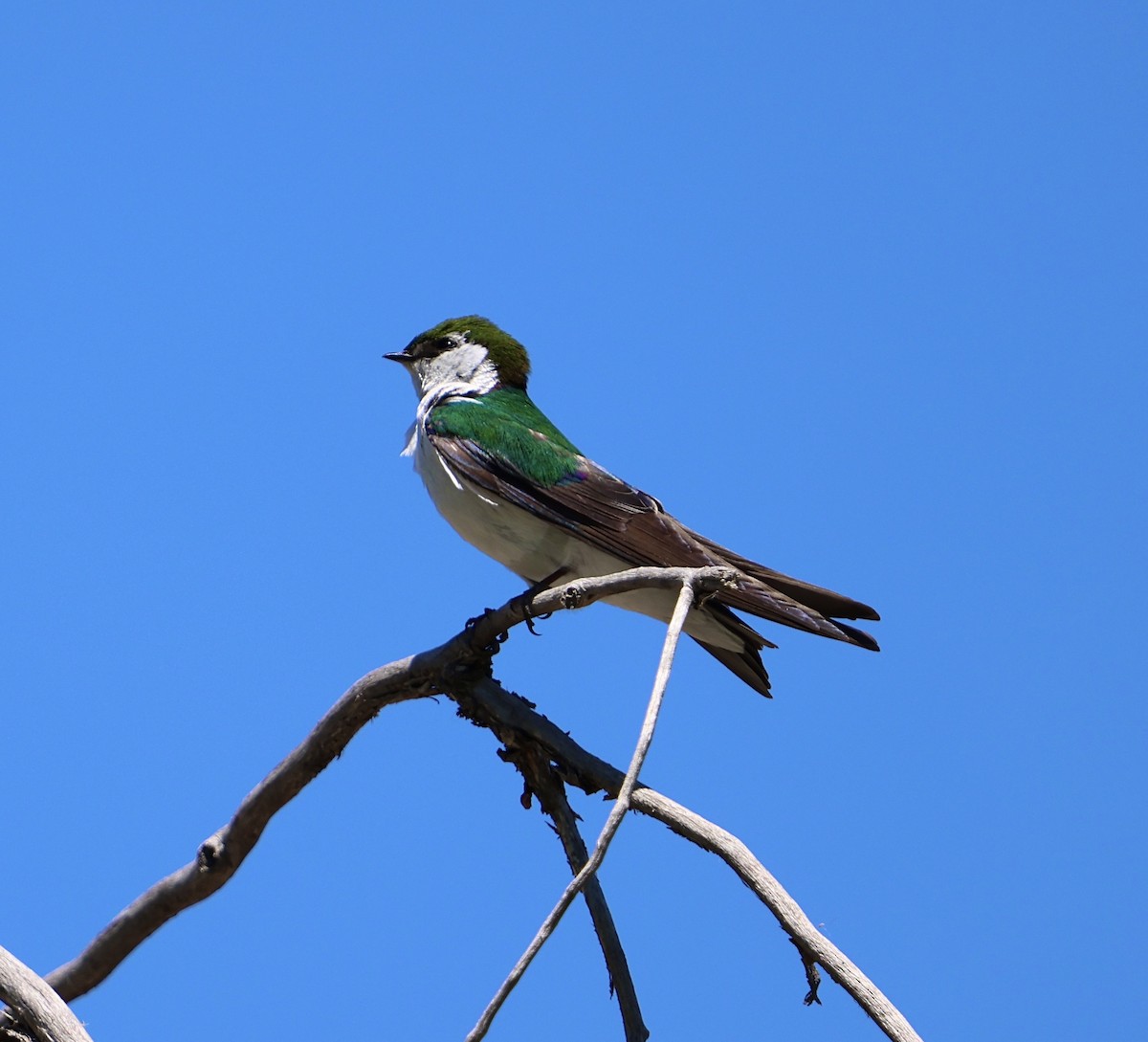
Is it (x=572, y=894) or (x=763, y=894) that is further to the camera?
(x=763, y=894)

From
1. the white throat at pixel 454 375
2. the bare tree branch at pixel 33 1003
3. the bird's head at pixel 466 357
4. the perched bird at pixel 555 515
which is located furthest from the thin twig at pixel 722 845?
the bird's head at pixel 466 357

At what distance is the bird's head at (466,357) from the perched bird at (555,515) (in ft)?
1.53

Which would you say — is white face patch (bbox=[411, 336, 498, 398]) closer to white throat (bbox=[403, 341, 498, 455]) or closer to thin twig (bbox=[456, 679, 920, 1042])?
white throat (bbox=[403, 341, 498, 455])

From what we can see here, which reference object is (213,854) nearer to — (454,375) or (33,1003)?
(33,1003)

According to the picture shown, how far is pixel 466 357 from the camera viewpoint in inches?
271

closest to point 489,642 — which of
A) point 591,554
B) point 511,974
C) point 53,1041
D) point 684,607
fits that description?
point 591,554

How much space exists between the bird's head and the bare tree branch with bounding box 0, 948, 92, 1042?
3.56m

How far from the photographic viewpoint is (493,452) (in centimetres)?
575

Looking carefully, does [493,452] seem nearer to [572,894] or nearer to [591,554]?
[591,554]

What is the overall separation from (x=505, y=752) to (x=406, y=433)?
86.7 inches

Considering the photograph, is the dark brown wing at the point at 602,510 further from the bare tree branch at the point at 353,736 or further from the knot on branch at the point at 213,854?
the knot on branch at the point at 213,854

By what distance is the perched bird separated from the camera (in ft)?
17.4

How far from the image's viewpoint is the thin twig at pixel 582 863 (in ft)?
12.3

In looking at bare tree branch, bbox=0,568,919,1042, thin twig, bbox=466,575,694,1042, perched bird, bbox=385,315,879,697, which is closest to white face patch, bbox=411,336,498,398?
perched bird, bbox=385,315,879,697
